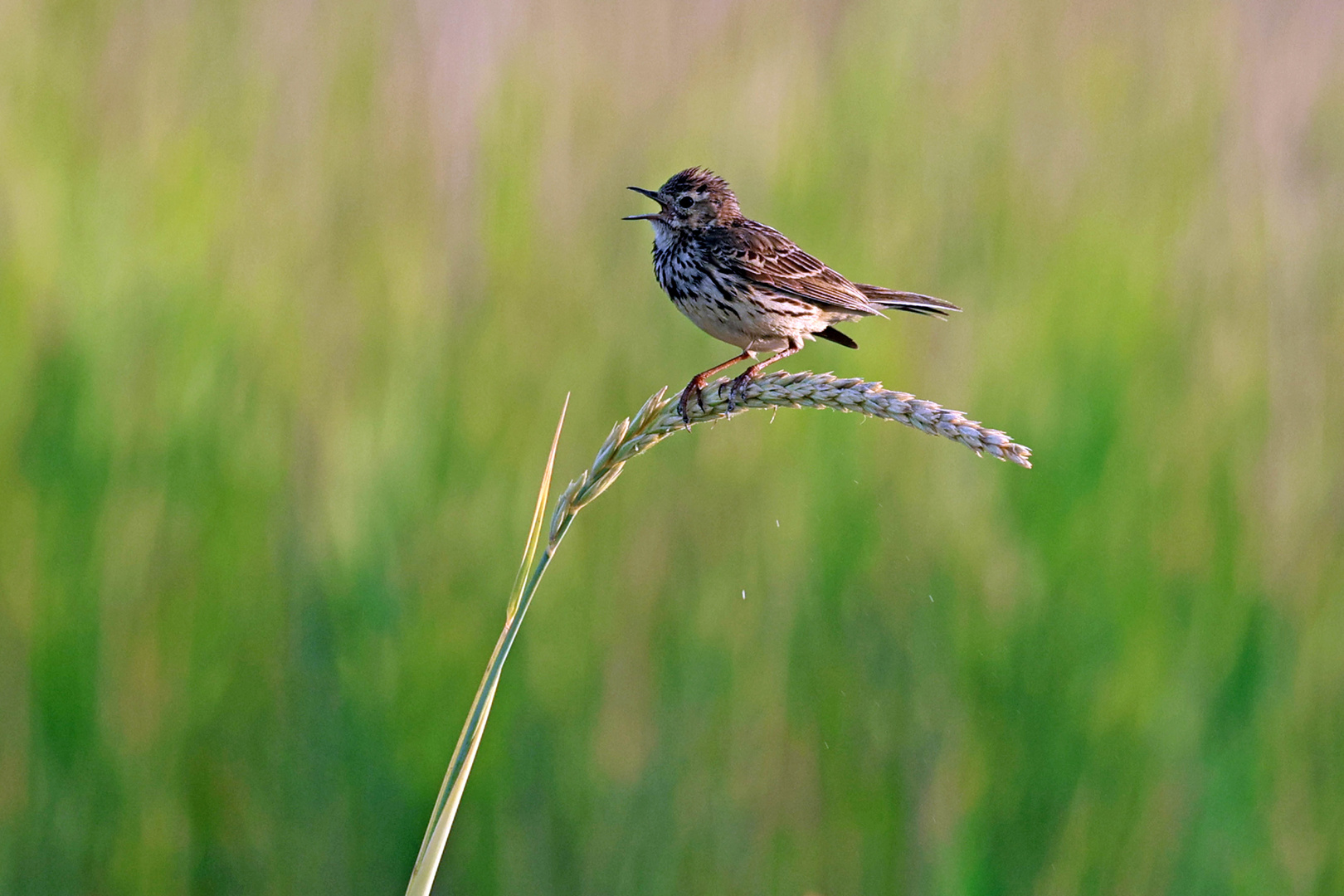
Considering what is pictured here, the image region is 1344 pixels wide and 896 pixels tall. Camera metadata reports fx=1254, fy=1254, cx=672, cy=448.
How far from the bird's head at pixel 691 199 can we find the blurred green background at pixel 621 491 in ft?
0.30

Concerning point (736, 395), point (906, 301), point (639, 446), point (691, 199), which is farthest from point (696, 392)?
point (691, 199)

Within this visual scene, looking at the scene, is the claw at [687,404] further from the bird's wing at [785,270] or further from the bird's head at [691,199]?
the bird's head at [691,199]

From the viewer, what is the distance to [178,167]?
3078mm

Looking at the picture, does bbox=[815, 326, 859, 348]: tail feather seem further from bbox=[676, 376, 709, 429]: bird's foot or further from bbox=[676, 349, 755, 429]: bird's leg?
bbox=[676, 376, 709, 429]: bird's foot

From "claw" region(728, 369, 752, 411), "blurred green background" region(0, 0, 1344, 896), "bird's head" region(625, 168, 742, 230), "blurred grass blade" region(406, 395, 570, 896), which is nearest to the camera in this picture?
"blurred grass blade" region(406, 395, 570, 896)

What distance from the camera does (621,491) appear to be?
10.2ft

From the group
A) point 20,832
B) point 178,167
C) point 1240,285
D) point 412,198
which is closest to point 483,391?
point 412,198

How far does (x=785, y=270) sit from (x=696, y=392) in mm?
1308

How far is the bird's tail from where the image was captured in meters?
3.11

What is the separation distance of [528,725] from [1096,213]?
2035 mm

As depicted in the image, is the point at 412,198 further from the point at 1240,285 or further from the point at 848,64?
the point at 1240,285

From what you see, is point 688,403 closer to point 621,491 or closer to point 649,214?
point 621,491

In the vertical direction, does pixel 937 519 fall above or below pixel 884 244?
below

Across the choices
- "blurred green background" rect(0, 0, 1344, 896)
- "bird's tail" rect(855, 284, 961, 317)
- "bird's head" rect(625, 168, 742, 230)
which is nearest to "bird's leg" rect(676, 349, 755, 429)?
"blurred green background" rect(0, 0, 1344, 896)
